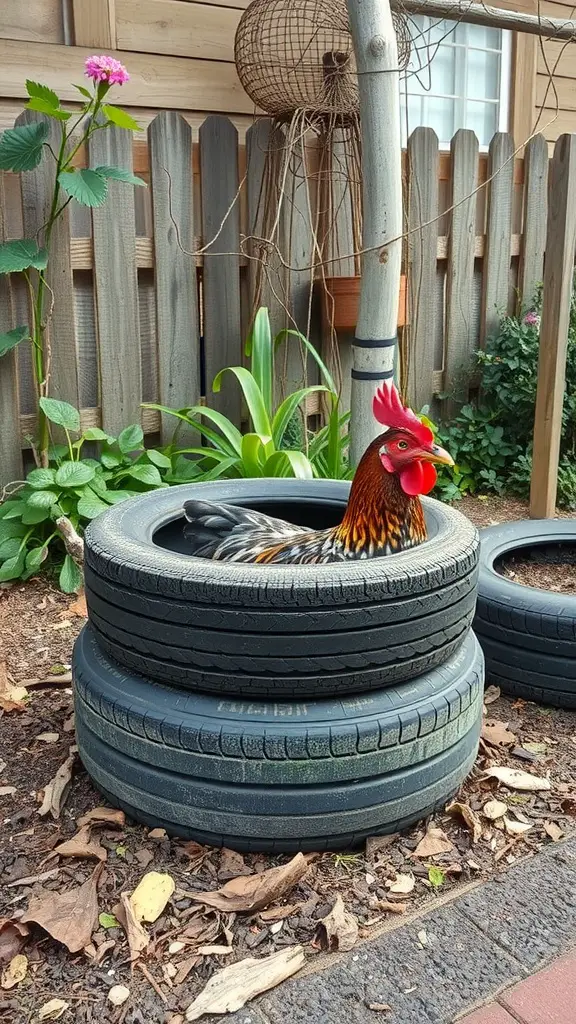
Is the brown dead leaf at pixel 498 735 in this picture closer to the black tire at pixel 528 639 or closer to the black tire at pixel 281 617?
the black tire at pixel 528 639

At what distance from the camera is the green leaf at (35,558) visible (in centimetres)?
328

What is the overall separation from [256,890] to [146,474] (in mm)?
2222

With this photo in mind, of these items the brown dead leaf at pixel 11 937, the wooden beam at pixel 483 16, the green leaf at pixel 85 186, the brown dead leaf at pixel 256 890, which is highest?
the wooden beam at pixel 483 16

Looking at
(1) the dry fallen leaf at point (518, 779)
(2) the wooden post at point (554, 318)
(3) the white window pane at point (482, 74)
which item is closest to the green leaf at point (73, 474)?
(1) the dry fallen leaf at point (518, 779)

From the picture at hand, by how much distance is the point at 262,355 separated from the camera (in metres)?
3.93

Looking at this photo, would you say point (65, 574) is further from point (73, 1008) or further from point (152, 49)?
point (152, 49)

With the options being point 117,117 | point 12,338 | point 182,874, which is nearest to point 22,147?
point 117,117

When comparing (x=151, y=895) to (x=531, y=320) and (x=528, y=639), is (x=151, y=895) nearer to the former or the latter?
(x=528, y=639)

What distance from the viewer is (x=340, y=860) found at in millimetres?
1721

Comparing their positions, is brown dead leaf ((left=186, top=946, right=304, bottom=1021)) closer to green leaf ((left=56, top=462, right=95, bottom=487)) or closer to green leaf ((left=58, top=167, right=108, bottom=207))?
green leaf ((left=56, top=462, right=95, bottom=487))

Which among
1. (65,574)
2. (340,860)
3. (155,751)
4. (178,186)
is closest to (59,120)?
(178,186)

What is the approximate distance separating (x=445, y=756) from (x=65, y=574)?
1.95 meters

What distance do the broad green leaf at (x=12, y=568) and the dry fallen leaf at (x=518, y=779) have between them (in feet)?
6.81

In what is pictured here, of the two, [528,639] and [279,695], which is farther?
[528,639]
